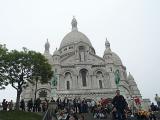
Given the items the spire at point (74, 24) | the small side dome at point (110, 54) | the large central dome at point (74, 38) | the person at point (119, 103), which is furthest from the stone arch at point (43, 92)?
the person at point (119, 103)

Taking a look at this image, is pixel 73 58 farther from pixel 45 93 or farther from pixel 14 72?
pixel 14 72

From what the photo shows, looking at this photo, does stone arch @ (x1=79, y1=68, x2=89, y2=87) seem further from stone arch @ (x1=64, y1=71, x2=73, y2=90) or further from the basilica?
stone arch @ (x1=64, y1=71, x2=73, y2=90)

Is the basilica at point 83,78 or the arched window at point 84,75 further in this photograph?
the arched window at point 84,75

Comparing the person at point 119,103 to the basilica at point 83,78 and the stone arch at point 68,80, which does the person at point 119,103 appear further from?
the stone arch at point 68,80

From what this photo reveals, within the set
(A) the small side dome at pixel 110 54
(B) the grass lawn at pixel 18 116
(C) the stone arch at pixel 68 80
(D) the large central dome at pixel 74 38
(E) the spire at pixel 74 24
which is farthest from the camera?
(E) the spire at pixel 74 24

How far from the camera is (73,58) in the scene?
2208 inches

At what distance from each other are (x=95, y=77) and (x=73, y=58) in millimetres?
6249

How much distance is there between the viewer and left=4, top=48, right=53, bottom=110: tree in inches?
1414

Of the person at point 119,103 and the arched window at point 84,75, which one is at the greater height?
the arched window at point 84,75

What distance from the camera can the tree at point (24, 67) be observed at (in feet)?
118

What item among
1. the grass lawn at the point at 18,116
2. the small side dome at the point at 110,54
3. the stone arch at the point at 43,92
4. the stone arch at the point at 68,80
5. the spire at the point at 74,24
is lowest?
the grass lawn at the point at 18,116

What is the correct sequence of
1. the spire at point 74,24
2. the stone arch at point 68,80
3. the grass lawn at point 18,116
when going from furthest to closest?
the spire at point 74,24
the stone arch at point 68,80
the grass lawn at point 18,116

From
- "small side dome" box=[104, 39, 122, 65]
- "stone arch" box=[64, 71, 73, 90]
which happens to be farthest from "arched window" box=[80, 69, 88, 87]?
"small side dome" box=[104, 39, 122, 65]

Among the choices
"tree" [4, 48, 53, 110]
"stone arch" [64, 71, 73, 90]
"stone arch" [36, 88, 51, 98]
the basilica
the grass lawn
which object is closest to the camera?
the grass lawn
